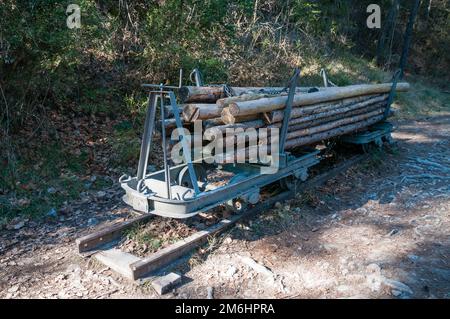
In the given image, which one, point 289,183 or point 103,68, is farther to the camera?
point 103,68

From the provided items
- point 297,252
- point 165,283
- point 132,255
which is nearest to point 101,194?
point 132,255

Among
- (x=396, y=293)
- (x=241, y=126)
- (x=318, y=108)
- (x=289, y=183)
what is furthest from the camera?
(x=318, y=108)

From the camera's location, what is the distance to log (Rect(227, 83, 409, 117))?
5.27m

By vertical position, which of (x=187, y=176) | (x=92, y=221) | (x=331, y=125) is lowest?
(x=92, y=221)

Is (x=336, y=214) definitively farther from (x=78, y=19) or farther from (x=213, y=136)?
(x=78, y=19)

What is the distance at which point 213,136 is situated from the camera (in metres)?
5.34

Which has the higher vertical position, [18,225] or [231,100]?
[231,100]

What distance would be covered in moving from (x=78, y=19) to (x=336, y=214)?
20.4 ft

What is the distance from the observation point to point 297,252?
4.89m

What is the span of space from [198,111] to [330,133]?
330 cm

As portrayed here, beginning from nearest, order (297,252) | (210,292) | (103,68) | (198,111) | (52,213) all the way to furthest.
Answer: (210,292), (297,252), (198,111), (52,213), (103,68)

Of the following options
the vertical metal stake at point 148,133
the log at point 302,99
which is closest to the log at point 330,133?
the log at point 302,99

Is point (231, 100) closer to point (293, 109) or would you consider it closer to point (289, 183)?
point (293, 109)
